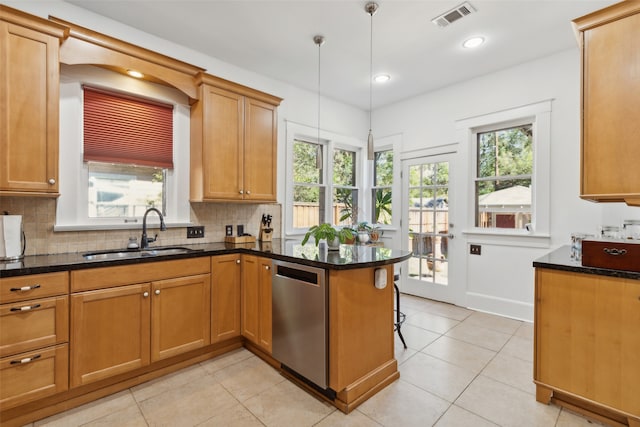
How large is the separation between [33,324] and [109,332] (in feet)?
1.35

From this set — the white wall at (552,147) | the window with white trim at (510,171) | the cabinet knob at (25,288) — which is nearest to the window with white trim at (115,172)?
the cabinet knob at (25,288)

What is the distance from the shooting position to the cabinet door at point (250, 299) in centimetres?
256

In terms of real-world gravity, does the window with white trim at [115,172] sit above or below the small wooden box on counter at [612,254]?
above

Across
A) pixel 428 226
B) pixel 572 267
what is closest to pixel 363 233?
pixel 428 226

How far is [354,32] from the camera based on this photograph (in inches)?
110

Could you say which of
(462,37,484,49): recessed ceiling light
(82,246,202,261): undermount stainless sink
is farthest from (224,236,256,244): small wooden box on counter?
(462,37,484,49): recessed ceiling light

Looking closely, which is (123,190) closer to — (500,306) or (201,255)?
(201,255)

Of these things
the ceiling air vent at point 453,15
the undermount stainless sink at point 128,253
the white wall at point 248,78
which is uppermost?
→ the ceiling air vent at point 453,15

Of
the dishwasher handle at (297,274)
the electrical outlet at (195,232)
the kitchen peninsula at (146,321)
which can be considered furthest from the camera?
the electrical outlet at (195,232)

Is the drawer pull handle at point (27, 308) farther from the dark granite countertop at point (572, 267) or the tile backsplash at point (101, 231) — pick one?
the dark granite countertop at point (572, 267)

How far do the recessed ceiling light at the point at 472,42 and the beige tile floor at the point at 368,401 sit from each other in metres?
2.99

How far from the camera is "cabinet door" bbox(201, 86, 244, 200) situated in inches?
112

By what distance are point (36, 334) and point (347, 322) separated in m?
1.91

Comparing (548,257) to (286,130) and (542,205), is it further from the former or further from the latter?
(286,130)
